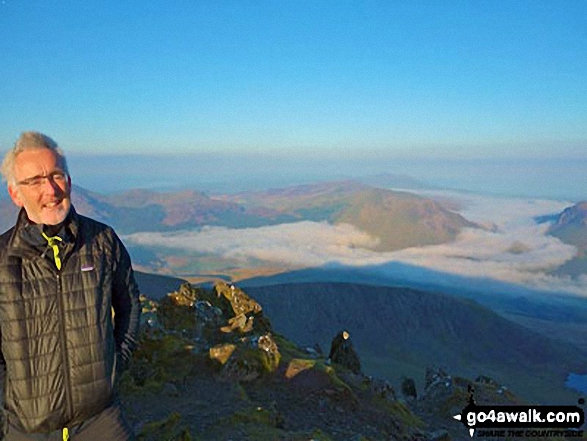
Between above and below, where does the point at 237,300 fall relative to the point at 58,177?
below

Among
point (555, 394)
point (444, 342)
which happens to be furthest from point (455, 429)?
Answer: point (444, 342)

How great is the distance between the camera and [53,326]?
528cm

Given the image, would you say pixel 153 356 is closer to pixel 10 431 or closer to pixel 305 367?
pixel 305 367

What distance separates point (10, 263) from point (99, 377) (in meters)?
1.46

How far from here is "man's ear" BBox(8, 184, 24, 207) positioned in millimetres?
5217

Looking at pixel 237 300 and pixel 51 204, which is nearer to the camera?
pixel 51 204

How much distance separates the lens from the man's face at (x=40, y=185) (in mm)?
5086

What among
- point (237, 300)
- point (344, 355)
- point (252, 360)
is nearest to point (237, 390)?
point (252, 360)

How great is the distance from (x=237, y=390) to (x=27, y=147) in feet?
45.8

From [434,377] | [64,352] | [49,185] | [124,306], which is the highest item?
[49,185]

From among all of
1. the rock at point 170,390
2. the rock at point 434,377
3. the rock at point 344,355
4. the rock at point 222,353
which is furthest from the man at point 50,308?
the rock at point 434,377

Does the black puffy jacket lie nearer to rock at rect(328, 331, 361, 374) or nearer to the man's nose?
the man's nose

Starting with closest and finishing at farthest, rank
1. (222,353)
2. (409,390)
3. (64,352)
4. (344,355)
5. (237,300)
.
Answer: (64,352)
(222,353)
(237,300)
(344,355)
(409,390)

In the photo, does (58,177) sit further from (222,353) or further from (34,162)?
(222,353)
